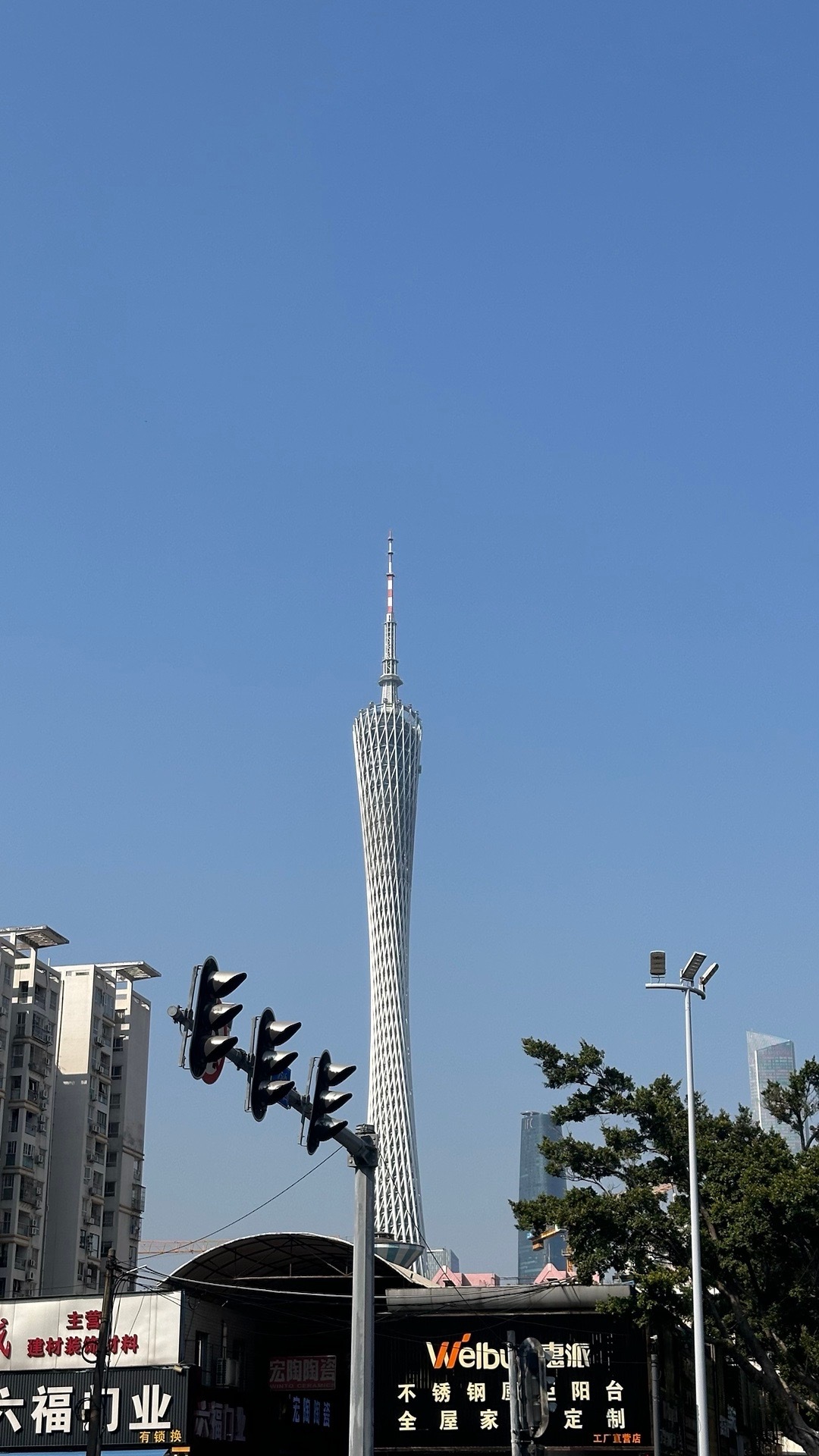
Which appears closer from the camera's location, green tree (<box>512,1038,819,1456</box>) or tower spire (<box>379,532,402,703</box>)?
green tree (<box>512,1038,819,1456</box>)

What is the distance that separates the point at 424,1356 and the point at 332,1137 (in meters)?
29.8

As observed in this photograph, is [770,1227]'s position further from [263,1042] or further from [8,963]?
[8,963]

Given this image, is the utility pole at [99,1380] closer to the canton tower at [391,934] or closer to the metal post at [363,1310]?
the metal post at [363,1310]

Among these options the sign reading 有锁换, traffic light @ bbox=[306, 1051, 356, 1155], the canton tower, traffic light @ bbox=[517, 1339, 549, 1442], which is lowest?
traffic light @ bbox=[517, 1339, 549, 1442]

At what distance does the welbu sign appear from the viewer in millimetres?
41031

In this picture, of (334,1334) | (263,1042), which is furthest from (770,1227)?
(263,1042)

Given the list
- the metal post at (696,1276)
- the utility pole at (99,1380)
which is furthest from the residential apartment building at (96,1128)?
the metal post at (696,1276)

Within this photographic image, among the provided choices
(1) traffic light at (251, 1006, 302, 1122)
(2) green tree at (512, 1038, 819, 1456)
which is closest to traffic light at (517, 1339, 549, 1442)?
(1) traffic light at (251, 1006, 302, 1122)

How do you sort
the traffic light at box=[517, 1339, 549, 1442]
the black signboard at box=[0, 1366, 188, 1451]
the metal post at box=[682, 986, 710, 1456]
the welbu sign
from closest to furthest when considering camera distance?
the traffic light at box=[517, 1339, 549, 1442] → the metal post at box=[682, 986, 710, 1456] → the black signboard at box=[0, 1366, 188, 1451] → the welbu sign

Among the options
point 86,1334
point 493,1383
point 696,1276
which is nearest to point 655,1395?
point 493,1383

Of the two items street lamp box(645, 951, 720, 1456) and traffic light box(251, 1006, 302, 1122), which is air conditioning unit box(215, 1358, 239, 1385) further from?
traffic light box(251, 1006, 302, 1122)

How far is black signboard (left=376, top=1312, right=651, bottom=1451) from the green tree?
212cm

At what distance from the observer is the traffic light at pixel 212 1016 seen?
47.1 ft

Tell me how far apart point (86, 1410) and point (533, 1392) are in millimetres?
25606
